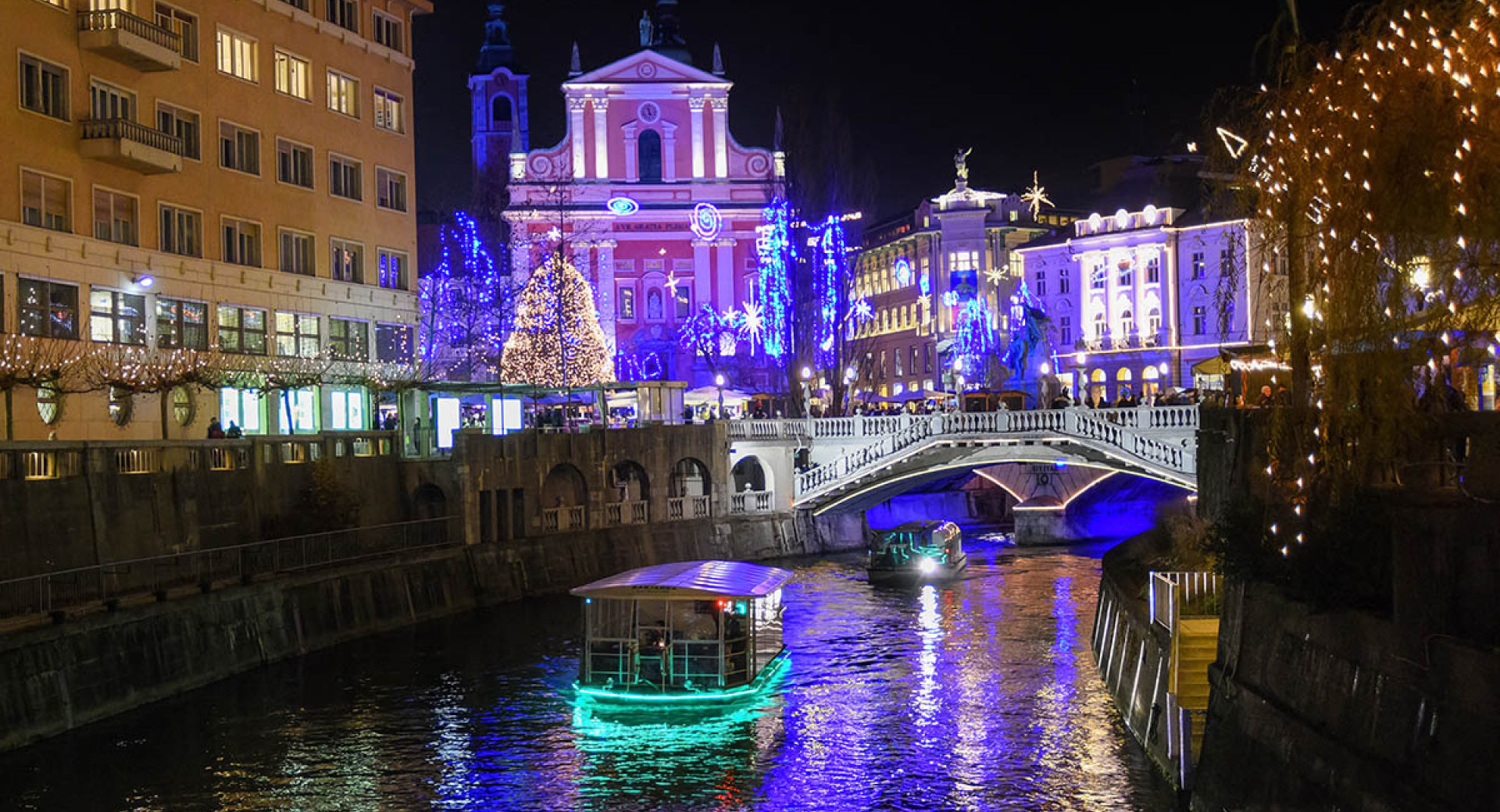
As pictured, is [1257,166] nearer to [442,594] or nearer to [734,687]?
[734,687]

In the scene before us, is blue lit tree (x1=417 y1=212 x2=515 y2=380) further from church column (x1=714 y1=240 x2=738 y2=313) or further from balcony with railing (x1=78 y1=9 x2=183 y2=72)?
balcony with railing (x1=78 y1=9 x2=183 y2=72)

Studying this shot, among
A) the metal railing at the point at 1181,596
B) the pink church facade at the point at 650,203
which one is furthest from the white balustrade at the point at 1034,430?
the pink church facade at the point at 650,203

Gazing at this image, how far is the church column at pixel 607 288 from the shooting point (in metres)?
96.2

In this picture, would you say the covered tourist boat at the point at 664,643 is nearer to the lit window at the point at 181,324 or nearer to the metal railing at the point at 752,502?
the lit window at the point at 181,324

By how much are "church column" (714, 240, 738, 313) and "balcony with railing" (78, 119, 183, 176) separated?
155 ft

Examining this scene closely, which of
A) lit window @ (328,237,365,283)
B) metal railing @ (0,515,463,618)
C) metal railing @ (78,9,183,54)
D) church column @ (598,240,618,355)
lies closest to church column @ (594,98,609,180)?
church column @ (598,240,618,355)

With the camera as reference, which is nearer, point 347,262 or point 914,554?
point 914,554

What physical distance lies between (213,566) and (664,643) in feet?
40.3

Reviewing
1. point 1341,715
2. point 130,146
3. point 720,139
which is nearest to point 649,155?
point 720,139

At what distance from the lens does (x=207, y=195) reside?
2135 inches

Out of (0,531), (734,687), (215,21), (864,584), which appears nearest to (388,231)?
(215,21)

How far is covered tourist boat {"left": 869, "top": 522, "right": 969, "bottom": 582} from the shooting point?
2302 inches

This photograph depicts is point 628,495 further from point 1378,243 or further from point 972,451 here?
point 1378,243

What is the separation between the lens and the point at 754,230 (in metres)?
96.9
